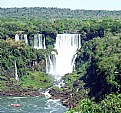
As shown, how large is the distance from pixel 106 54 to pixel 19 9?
8157cm

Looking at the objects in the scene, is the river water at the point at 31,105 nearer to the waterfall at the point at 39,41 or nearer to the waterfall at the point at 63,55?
the waterfall at the point at 63,55

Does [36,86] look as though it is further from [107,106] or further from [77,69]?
[107,106]

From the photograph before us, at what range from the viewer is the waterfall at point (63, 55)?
71.9 meters

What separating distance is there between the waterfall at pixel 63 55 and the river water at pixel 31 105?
14.4 meters

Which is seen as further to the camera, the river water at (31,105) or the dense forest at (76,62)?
the river water at (31,105)

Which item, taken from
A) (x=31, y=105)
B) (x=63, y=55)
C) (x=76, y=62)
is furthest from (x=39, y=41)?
(x=31, y=105)

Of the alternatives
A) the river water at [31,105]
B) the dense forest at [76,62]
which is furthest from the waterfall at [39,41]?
the river water at [31,105]

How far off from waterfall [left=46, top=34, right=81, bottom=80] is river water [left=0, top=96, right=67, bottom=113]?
14366 mm

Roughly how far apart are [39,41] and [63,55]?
5.06 meters

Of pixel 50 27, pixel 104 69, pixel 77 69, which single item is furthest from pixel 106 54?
pixel 50 27

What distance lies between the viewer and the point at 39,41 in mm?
75062

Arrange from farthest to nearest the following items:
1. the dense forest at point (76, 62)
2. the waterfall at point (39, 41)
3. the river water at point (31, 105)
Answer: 1. the waterfall at point (39, 41)
2. the river water at point (31, 105)
3. the dense forest at point (76, 62)

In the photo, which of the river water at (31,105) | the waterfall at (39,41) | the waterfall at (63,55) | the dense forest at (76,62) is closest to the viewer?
the dense forest at (76,62)

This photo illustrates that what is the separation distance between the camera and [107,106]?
31.8 meters
